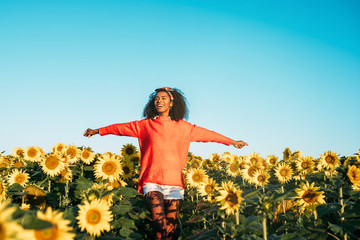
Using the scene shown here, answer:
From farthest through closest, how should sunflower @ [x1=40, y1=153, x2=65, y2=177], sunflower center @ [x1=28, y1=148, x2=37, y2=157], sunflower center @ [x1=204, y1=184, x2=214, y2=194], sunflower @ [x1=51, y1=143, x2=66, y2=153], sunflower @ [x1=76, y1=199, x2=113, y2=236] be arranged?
sunflower center @ [x1=28, y1=148, x2=37, y2=157] < sunflower @ [x1=51, y1=143, x2=66, y2=153] < sunflower @ [x1=40, y1=153, x2=65, y2=177] < sunflower center @ [x1=204, y1=184, x2=214, y2=194] < sunflower @ [x1=76, y1=199, x2=113, y2=236]

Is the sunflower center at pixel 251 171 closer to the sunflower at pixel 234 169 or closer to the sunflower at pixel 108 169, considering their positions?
the sunflower at pixel 234 169

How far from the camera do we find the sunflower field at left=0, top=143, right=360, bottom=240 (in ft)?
8.12

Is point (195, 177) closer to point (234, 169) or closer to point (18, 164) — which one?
point (234, 169)

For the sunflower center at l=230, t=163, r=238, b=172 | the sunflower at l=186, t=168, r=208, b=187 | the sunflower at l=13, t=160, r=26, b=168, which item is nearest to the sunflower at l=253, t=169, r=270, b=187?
the sunflower at l=186, t=168, r=208, b=187

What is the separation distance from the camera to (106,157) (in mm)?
5328

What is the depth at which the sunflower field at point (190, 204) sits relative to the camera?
248 cm

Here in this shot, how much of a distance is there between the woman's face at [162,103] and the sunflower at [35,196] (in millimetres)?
2731

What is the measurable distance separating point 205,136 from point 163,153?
1.18m

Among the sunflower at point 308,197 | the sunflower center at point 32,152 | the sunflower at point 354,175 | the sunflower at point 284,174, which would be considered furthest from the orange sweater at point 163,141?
the sunflower center at point 32,152

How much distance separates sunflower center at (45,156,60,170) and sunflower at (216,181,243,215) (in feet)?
14.8

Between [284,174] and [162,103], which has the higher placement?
[162,103]

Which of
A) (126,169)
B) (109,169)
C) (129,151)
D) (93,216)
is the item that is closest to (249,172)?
(126,169)

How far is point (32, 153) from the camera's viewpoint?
28.0 feet

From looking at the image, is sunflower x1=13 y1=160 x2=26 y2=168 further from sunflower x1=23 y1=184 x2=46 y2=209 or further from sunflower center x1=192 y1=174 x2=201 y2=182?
sunflower center x1=192 y1=174 x2=201 y2=182
